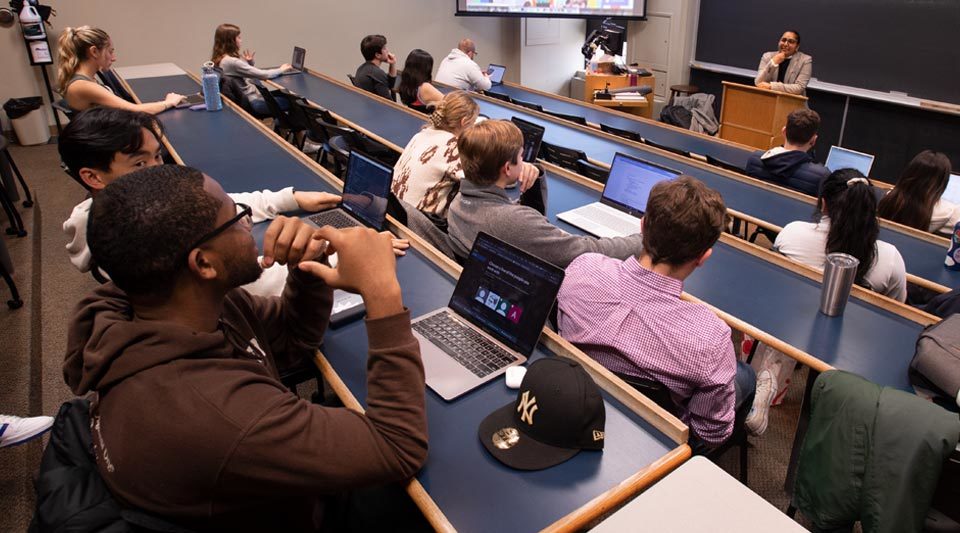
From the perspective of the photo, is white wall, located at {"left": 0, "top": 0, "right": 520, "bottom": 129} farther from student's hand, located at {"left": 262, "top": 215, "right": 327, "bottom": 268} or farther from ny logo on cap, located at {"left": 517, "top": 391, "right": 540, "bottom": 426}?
ny logo on cap, located at {"left": 517, "top": 391, "right": 540, "bottom": 426}

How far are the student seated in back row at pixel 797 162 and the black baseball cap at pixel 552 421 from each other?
2.65 meters

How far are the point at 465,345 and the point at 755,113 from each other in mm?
5290

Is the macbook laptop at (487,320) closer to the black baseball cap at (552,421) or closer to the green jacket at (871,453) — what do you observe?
the black baseball cap at (552,421)

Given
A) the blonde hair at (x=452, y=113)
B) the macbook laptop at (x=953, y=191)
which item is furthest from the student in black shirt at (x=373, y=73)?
the macbook laptop at (x=953, y=191)

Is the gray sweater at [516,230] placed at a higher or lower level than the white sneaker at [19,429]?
higher

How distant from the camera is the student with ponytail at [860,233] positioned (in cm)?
206

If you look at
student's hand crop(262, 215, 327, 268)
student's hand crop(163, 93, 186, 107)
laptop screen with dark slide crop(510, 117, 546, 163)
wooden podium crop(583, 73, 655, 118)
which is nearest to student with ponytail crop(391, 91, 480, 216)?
laptop screen with dark slide crop(510, 117, 546, 163)

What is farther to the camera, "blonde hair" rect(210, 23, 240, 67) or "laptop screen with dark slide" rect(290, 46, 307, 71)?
"laptop screen with dark slide" rect(290, 46, 307, 71)

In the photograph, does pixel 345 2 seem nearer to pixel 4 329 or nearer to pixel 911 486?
pixel 4 329

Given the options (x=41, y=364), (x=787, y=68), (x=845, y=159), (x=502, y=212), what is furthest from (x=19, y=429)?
(x=787, y=68)

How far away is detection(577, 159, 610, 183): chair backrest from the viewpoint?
321 cm

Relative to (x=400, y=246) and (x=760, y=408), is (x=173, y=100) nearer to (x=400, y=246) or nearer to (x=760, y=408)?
(x=400, y=246)

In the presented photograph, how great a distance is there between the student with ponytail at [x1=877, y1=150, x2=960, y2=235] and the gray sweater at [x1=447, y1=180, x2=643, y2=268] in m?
1.40

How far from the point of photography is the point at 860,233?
2092 millimetres
